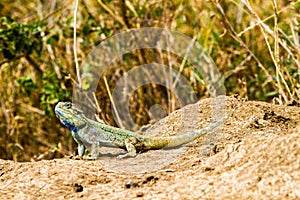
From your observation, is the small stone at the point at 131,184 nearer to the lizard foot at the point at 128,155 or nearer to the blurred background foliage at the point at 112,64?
the lizard foot at the point at 128,155

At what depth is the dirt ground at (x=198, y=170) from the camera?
236cm

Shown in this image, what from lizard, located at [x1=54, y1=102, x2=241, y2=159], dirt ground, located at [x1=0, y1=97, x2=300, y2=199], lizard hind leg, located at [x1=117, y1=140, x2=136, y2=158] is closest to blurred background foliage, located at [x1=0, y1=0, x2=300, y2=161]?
lizard, located at [x1=54, y1=102, x2=241, y2=159]

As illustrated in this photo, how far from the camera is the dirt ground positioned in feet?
7.73

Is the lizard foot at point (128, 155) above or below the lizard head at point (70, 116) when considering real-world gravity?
below

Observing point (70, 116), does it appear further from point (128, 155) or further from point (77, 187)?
point (77, 187)

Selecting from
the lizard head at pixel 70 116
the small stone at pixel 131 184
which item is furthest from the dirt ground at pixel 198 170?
the lizard head at pixel 70 116

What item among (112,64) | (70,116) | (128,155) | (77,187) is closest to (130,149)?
(128,155)

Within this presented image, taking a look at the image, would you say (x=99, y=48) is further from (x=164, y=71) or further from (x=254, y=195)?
(x=254, y=195)

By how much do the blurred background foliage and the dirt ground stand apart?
2.09 metres

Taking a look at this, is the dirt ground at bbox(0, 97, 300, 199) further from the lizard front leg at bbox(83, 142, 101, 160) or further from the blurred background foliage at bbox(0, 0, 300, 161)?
the blurred background foliage at bbox(0, 0, 300, 161)

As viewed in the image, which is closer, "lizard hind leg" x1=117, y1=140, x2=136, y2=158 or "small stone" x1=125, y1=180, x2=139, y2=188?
"small stone" x1=125, y1=180, x2=139, y2=188

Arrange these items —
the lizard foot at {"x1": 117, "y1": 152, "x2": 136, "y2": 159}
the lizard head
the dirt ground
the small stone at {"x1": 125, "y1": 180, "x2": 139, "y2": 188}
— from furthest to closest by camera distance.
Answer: the lizard head < the lizard foot at {"x1": 117, "y1": 152, "x2": 136, "y2": 159} < the small stone at {"x1": 125, "y1": 180, "x2": 139, "y2": 188} < the dirt ground

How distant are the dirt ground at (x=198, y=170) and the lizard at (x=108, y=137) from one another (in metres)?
0.05

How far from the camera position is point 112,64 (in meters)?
5.78
